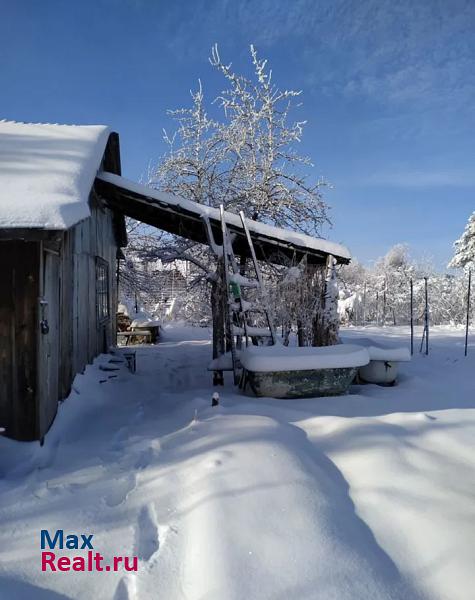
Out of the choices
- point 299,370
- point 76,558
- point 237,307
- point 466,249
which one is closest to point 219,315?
point 237,307

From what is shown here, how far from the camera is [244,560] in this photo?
2086 millimetres

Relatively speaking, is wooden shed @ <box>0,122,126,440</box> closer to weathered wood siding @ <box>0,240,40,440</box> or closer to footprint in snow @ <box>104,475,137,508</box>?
Result: weathered wood siding @ <box>0,240,40,440</box>

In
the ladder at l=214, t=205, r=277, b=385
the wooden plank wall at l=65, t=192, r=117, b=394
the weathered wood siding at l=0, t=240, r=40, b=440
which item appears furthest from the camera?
the ladder at l=214, t=205, r=277, b=385

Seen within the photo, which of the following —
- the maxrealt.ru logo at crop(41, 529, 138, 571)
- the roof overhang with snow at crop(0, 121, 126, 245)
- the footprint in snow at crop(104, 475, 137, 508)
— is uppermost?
the roof overhang with snow at crop(0, 121, 126, 245)

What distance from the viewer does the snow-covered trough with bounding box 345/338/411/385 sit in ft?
23.0

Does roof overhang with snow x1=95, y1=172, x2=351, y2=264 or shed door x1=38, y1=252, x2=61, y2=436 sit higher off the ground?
roof overhang with snow x1=95, y1=172, x2=351, y2=264

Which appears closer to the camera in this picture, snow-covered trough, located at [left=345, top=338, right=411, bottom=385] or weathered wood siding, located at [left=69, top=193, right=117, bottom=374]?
weathered wood siding, located at [left=69, top=193, right=117, bottom=374]

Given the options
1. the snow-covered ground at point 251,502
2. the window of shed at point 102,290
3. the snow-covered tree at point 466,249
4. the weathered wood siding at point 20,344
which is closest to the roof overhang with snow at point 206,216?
the window of shed at point 102,290

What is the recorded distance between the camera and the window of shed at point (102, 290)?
27.2ft

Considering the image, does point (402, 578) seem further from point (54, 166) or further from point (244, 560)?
point (54, 166)

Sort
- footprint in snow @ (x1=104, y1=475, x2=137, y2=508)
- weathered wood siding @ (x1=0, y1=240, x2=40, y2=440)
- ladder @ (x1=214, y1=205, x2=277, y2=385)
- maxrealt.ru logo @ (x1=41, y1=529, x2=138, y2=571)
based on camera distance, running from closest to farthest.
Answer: maxrealt.ru logo @ (x1=41, y1=529, x2=138, y2=571) < footprint in snow @ (x1=104, y1=475, x2=137, y2=508) < weathered wood siding @ (x1=0, y1=240, x2=40, y2=440) < ladder @ (x1=214, y1=205, x2=277, y2=385)

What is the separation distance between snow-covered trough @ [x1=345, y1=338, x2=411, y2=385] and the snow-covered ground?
6.37 ft

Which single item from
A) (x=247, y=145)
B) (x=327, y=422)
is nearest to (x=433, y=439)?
(x=327, y=422)

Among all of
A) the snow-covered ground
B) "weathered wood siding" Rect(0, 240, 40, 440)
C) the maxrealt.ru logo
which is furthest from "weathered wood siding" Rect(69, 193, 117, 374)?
the maxrealt.ru logo
